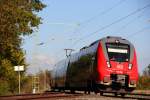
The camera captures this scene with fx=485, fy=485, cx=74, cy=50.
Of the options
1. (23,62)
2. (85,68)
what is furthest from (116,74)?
(23,62)

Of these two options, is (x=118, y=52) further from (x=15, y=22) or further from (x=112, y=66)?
(x=15, y=22)

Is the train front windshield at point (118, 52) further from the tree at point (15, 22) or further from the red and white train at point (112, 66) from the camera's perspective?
the tree at point (15, 22)

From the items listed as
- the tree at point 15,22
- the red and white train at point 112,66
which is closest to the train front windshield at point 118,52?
the red and white train at point 112,66

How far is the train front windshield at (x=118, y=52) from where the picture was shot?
29.3 m

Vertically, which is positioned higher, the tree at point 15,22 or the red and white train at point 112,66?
the tree at point 15,22

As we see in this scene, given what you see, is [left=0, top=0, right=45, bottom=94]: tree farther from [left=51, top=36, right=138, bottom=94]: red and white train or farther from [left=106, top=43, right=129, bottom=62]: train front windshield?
[left=106, top=43, right=129, bottom=62]: train front windshield

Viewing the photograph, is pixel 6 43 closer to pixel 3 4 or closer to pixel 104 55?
pixel 3 4

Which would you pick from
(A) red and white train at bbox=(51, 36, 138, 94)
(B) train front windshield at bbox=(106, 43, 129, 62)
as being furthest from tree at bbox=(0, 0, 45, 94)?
(B) train front windshield at bbox=(106, 43, 129, 62)

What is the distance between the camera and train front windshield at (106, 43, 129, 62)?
96.1 ft

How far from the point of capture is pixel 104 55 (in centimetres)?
2900

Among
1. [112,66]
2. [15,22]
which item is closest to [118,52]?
[112,66]

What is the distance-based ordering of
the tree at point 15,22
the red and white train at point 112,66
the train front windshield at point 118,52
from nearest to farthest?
the red and white train at point 112,66
the train front windshield at point 118,52
the tree at point 15,22

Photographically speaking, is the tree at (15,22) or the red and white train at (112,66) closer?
the red and white train at (112,66)

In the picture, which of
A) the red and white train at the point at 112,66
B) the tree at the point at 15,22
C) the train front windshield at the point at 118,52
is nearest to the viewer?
the red and white train at the point at 112,66
